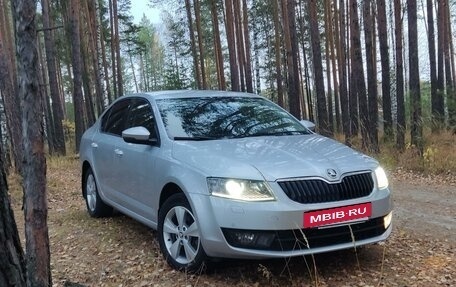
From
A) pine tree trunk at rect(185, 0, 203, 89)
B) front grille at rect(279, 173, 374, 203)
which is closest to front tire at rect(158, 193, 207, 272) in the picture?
front grille at rect(279, 173, 374, 203)

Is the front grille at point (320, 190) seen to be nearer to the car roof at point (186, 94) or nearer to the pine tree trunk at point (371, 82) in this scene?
the car roof at point (186, 94)

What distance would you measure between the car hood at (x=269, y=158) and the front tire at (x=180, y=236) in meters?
0.42

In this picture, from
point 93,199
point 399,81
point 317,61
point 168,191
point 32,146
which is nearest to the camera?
point 32,146

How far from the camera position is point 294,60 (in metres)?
20.5

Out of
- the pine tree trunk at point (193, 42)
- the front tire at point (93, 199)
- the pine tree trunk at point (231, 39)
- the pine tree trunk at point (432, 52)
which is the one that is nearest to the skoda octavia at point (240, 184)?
the front tire at point (93, 199)

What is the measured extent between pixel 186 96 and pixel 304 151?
172 cm

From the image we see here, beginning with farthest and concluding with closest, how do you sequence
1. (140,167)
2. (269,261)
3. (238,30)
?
(238,30) → (140,167) → (269,261)

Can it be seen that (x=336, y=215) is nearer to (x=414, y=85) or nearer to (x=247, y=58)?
(x=414, y=85)

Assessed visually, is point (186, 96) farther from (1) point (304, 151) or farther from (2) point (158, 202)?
(1) point (304, 151)

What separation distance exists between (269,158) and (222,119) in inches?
44.5

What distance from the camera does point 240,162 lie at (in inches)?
150

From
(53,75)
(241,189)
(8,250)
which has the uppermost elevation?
(53,75)

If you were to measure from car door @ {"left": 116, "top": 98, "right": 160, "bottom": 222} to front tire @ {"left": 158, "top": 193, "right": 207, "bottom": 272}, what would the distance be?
15.0 inches

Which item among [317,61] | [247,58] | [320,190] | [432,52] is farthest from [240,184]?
[247,58]
